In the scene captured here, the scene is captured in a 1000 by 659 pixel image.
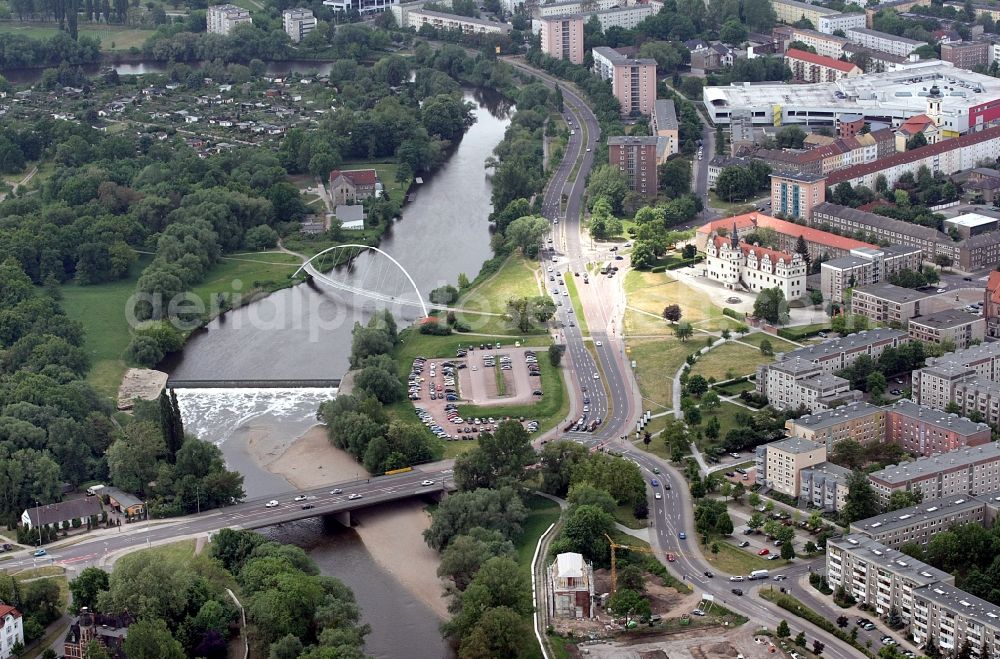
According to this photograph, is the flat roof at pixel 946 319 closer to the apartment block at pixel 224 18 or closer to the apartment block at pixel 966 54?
the apartment block at pixel 966 54

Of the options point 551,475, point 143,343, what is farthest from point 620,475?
point 143,343

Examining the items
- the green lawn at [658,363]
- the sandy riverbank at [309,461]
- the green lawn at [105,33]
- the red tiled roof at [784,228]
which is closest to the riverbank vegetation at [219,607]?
the sandy riverbank at [309,461]

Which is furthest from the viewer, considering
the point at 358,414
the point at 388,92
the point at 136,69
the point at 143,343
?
the point at 136,69

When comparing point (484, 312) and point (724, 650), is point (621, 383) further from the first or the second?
point (724, 650)

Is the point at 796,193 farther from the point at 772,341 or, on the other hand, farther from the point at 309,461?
the point at 309,461

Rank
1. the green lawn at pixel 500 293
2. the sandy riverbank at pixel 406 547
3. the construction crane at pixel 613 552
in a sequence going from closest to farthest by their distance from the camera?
1. the construction crane at pixel 613 552
2. the sandy riverbank at pixel 406 547
3. the green lawn at pixel 500 293

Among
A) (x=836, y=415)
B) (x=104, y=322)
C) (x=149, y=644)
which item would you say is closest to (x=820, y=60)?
(x=104, y=322)
